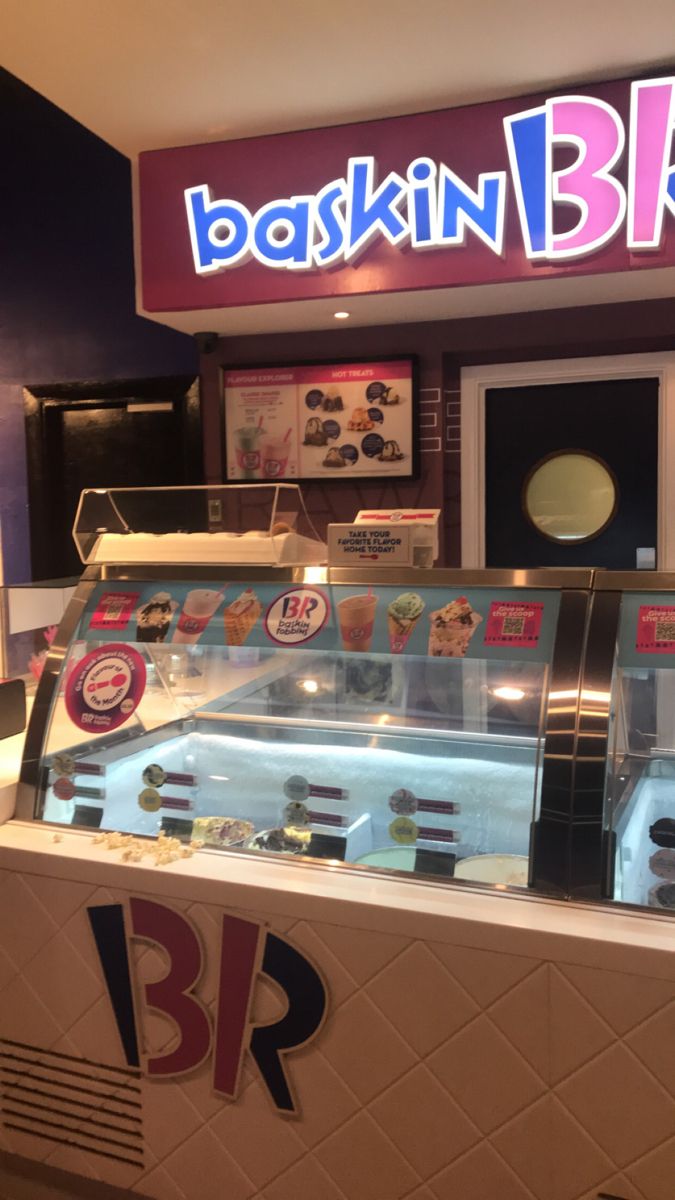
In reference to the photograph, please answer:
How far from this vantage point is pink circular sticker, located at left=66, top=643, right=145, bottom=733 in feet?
6.64

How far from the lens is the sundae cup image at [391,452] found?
3928mm

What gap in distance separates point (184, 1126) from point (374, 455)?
2.86m

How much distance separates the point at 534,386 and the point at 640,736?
2.33 m

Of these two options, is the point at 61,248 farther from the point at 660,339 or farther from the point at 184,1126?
the point at 184,1126

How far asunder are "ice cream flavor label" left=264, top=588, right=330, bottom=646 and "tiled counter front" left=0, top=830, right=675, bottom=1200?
56 cm

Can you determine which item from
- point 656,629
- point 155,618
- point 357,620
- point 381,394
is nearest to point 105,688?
point 155,618

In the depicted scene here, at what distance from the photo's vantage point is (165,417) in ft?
15.0

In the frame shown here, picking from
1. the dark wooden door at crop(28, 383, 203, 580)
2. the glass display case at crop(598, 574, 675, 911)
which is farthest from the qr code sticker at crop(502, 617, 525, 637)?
the dark wooden door at crop(28, 383, 203, 580)

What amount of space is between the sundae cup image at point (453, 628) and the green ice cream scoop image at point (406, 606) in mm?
39

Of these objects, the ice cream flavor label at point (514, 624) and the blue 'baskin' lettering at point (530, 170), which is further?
the blue 'baskin' lettering at point (530, 170)

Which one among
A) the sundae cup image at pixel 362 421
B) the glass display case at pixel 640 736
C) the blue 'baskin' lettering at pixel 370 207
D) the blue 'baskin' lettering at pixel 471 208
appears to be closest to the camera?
the glass display case at pixel 640 736

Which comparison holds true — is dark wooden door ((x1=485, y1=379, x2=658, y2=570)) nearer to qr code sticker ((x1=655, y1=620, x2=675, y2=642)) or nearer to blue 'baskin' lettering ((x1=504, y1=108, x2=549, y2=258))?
blue 'baskin' lettering ((x1=504, y1=108, x2=549, y2=258))

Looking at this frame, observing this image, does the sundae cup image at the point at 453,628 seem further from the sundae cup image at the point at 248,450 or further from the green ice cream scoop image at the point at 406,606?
the sundae cup image at the point at 248,450

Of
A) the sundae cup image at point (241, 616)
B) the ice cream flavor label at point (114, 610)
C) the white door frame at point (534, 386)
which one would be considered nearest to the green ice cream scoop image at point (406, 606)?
the sundae cup image at point (241, 616)
